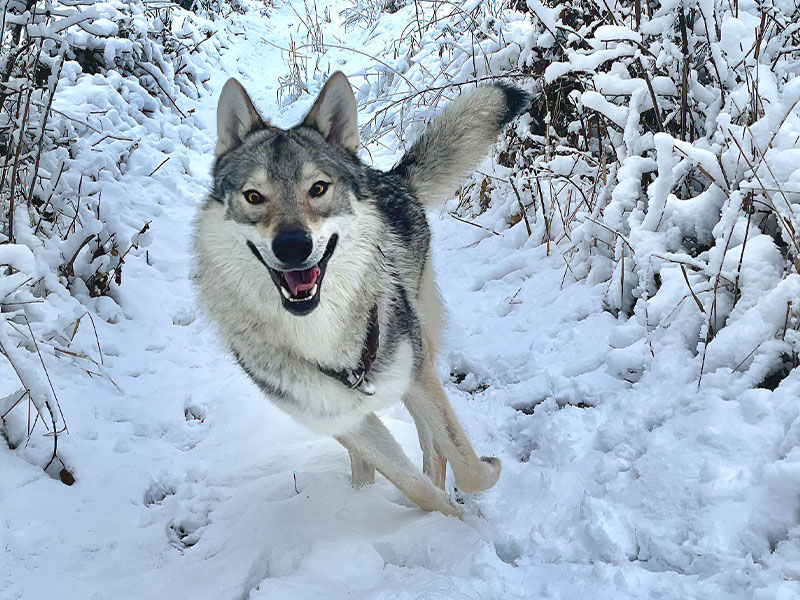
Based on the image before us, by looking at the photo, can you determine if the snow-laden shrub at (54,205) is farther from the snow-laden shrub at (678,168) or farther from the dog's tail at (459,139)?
the snow-laden shrub at (678,168)

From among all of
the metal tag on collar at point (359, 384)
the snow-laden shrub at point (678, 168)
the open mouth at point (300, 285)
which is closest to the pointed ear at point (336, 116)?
the open mouth at point (300, 285)

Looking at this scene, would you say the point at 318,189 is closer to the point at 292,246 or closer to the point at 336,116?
the point at 292,246

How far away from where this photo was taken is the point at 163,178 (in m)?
5.75

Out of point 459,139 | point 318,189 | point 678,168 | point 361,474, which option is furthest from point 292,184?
point 678,168

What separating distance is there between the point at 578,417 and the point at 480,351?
0.95m

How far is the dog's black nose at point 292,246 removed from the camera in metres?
1.94

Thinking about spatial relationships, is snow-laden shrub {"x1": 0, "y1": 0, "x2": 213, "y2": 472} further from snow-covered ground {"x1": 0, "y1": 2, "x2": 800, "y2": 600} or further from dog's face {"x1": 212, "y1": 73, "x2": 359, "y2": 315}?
dog's face {"x1": 212, "y1": 73, "x2": 359, "y2": 315}

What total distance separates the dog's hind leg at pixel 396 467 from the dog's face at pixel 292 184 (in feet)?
1.95

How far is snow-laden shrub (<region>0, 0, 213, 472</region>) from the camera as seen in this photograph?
2658mm

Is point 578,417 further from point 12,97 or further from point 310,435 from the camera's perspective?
point 12,97

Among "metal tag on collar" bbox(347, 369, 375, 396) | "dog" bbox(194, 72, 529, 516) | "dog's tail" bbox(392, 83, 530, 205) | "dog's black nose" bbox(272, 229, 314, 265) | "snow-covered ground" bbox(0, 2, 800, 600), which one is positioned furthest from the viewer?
"dog's tail" bbox(392, 83, 530, 205)

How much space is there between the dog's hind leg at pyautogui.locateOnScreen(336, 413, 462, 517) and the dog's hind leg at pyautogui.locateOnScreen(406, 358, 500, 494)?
0.11 m

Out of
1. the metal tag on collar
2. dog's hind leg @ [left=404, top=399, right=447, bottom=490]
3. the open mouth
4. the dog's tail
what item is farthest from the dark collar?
the dog's tail

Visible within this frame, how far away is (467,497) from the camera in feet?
8.16
